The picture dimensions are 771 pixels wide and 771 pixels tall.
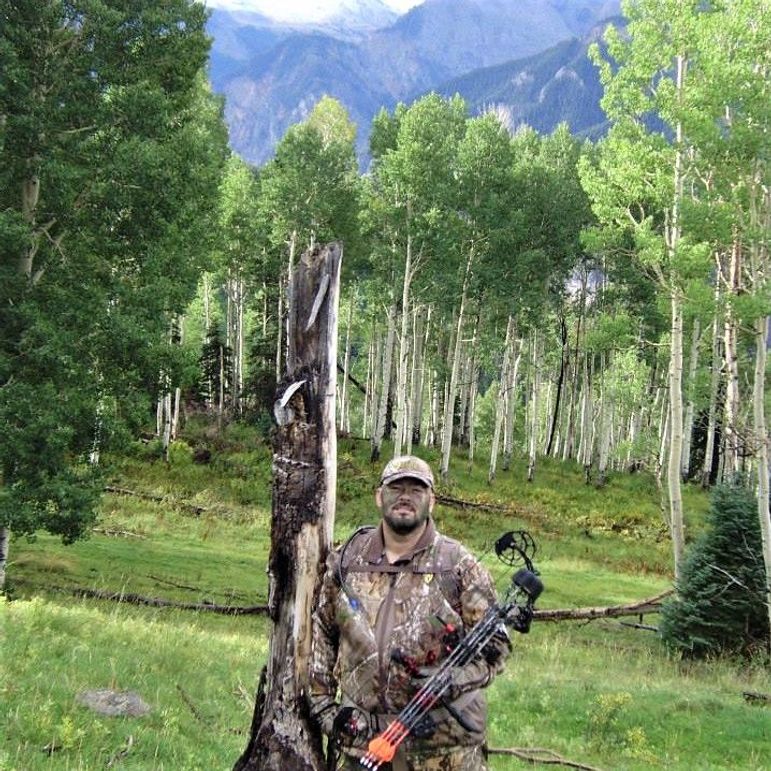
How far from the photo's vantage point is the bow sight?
13.2 feet

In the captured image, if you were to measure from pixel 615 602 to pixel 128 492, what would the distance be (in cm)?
1604

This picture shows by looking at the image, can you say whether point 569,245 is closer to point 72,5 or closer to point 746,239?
point 746,239

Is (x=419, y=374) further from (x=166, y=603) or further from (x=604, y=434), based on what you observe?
(x=166, y=603)

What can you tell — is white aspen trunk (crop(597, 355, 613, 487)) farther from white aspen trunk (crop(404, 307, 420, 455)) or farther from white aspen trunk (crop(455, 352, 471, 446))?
white aspen trunk (crop(404, 307, 420, 455))

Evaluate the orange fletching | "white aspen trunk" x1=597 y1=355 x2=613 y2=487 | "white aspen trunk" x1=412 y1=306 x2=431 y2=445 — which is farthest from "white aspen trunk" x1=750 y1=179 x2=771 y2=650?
"white aspen trunk" x1=412 y1=306 x2=431 y2=445

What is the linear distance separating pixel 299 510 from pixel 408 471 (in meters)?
1.08

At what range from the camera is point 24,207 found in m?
15.1

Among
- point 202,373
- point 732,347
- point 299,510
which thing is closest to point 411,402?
point 202,373

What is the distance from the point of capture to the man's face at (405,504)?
430 centimetres

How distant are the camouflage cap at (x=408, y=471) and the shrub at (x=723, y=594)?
39.9 feet

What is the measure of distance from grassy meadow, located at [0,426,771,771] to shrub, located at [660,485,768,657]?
59cm

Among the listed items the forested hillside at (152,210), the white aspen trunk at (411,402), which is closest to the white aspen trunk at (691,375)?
the forested hillside at (152,210)

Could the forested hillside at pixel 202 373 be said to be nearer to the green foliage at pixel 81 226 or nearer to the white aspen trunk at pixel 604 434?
the green foliage at pixel 81 226

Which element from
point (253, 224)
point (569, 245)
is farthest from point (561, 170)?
point (253, 224)
